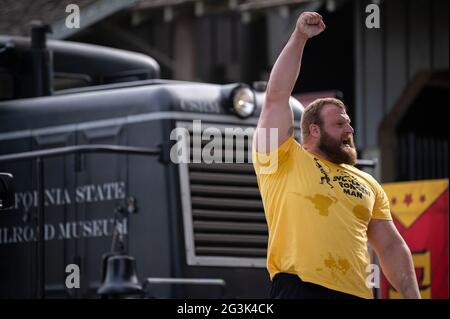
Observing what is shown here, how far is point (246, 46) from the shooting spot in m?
18.9

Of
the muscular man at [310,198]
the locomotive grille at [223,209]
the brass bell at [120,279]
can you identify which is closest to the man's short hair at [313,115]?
the muscular man at [310,198]

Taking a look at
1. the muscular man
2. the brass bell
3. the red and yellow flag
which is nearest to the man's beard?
the muscular man

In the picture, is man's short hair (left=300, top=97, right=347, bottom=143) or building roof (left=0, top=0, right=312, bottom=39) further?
building roof (left=0, top=0, right=312, bottom=39)

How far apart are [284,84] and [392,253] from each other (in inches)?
39.5

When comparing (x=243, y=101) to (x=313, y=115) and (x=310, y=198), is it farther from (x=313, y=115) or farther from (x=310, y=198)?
(x=310, y=198)

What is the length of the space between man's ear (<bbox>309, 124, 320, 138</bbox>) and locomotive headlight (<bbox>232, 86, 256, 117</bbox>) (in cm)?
319

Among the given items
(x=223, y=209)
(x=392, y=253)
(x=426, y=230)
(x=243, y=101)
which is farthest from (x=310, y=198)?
(x=426, y=230)

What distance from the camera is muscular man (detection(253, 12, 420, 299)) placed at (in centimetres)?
546

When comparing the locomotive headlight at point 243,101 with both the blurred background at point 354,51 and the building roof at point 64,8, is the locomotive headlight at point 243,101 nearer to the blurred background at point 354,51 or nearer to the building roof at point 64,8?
the building roof at point 64,8

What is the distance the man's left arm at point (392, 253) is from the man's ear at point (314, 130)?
0.49m

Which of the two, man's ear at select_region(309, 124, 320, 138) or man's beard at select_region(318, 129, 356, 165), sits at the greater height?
man's ear at select_region(309, 124, 320, 138)

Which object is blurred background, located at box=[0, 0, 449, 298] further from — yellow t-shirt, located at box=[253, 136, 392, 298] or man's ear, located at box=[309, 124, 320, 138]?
yellow t-shirt, located at box=[253, 136, 392, 298]

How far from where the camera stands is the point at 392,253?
5.87 metres
